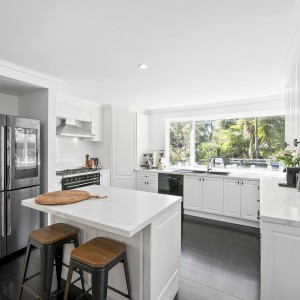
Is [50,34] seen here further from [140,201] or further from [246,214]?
[246,214]

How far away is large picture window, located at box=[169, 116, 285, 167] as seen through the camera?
425cm

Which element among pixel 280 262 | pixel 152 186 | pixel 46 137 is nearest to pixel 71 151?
pixel 46 137

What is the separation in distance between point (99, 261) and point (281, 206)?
4.83 ft

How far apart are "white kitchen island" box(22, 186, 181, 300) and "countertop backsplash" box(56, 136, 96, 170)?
254cm

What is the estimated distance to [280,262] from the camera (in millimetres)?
1334

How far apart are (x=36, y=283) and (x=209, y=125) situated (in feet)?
14.4

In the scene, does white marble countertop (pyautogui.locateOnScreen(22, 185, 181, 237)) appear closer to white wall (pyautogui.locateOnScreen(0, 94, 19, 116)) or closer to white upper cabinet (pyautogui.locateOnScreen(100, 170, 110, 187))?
white wall (pyautogui.locateOnScreen(0, 94, 19, 116))

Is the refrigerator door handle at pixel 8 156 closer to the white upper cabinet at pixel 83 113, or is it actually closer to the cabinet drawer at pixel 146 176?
the white upper cabinet at pixel 83 113

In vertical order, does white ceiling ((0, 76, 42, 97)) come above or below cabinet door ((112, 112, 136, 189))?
above

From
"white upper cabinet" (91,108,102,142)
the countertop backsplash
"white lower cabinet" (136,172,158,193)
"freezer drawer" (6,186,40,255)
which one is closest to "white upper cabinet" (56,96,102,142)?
"white upper cabinet" (91,108,102,142)

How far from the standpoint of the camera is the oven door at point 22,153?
8.31ft

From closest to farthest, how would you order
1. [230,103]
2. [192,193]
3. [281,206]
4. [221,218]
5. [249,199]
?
[281,206] < [249,199] < [221,218] < [192,193] < [230,103]

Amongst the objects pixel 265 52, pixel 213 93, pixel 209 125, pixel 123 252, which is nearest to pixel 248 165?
pixel 209 125

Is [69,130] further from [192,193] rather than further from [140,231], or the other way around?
[140,231]
